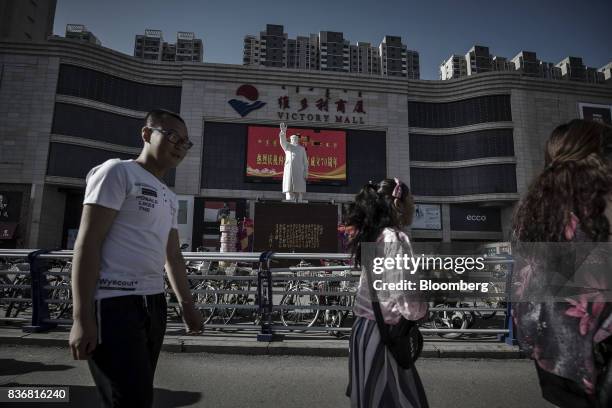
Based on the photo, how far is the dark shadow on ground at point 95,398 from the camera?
3324mm

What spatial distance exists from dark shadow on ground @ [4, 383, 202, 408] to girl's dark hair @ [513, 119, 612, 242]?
338cm

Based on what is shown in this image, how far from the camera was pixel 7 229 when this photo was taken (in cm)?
2617

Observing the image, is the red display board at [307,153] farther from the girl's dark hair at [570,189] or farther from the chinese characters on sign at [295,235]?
the girl's dark hair at [570,189]

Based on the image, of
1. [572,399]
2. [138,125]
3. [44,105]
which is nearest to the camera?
[572,399]

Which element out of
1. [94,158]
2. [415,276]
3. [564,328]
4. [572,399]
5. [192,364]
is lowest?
[192,364]

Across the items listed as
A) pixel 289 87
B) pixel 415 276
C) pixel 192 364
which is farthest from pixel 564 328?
pixel 289 87

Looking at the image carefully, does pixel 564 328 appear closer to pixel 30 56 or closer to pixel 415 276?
pixel 415 276

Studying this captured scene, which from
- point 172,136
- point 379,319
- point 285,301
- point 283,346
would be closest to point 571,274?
point 379,319

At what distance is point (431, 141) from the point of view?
34438 mm

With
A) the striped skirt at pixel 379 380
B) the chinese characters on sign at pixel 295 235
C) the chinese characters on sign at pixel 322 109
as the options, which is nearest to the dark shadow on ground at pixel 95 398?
the striped skirt at pixel 379 380

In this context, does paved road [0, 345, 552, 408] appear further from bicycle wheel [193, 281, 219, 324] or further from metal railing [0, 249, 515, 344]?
bicycle wheel [193, 281, 219, 324]

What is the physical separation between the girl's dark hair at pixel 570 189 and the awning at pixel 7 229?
33.5m

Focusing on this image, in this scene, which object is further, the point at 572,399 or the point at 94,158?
the point at 94,158

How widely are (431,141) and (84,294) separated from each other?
1422 inches
